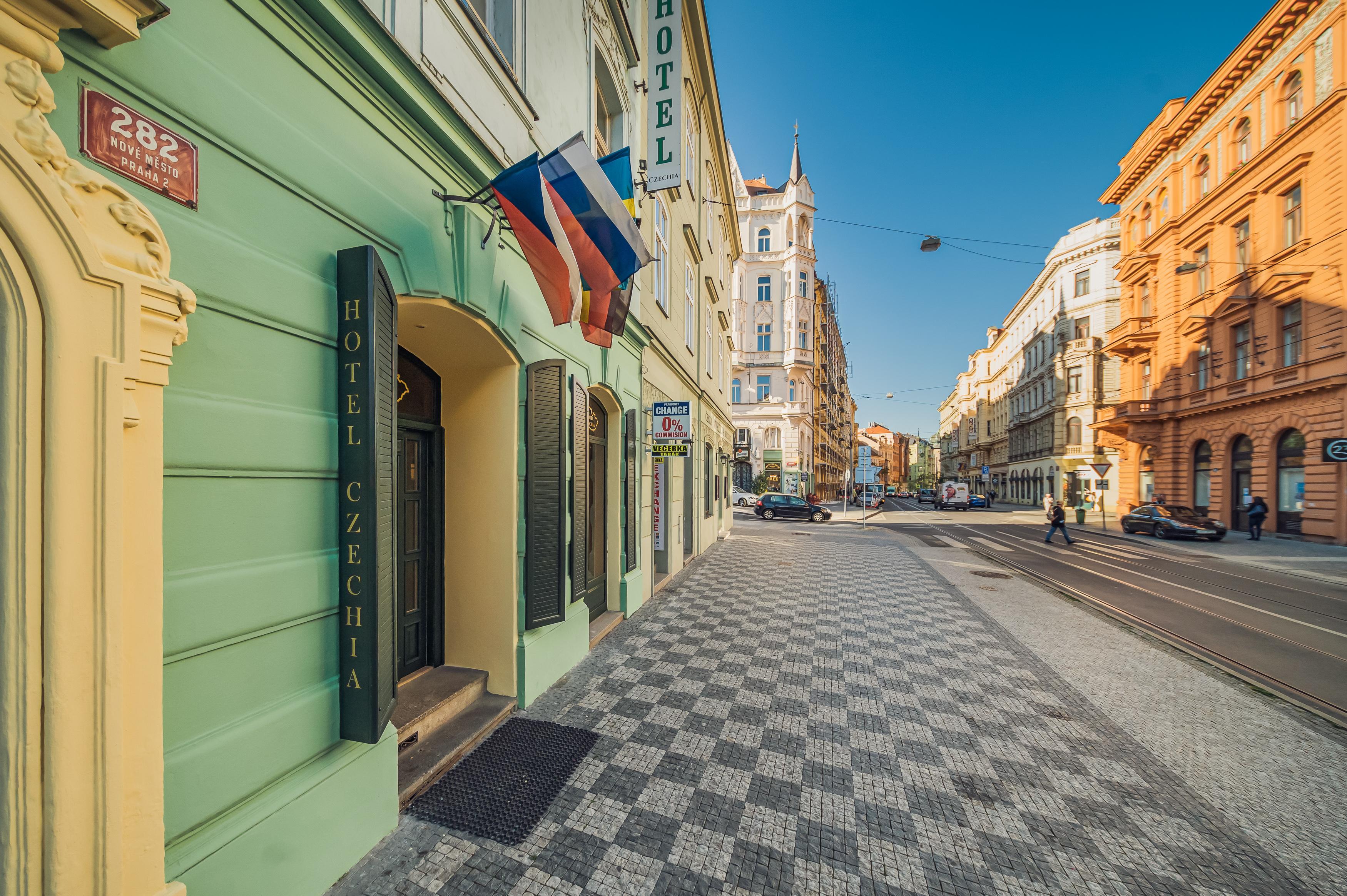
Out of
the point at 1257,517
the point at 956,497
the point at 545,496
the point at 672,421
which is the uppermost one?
the point at 672,421

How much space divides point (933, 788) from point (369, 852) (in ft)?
11.5

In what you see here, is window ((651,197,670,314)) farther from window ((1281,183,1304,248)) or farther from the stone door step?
window ((1281,183,1304,248))

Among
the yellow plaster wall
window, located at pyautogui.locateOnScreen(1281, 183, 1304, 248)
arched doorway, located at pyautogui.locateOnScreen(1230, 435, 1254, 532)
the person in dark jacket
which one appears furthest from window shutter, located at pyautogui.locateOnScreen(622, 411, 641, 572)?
arched doorway, located at pyautogui.locateOnScreen(1230, 435, 1254, 532)

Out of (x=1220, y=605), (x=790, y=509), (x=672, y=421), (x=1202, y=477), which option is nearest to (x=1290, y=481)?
(x=1202, y=477)

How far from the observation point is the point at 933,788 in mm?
3391

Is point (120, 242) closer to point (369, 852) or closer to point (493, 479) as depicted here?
point (493, 479)

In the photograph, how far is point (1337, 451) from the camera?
14414 mm

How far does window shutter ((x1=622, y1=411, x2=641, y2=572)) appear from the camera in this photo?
7.45 meters

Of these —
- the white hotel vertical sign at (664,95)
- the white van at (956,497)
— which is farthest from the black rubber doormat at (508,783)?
the white van at (956,497)

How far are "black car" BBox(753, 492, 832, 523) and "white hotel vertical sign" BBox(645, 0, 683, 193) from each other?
1986cm

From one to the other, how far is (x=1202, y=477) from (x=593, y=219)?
30.4 metres

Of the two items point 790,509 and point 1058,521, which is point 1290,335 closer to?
point 1058,521

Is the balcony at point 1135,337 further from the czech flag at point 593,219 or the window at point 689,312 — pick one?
the czech flag at point 593,219

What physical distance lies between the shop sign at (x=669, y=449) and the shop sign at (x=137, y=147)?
626 centimetres
